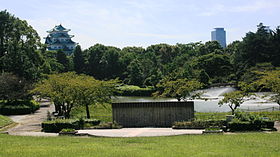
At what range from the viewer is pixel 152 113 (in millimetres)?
26266

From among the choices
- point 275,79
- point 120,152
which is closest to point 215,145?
point 120,152

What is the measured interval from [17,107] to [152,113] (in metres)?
17.7

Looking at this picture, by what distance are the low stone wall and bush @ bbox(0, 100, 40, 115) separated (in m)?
Result: 15.1

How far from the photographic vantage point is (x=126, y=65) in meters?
91.2

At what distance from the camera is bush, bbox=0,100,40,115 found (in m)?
37.4

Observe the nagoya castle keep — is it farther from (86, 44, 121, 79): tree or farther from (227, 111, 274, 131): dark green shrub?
(227, 111, 274, 131): dark green shrub

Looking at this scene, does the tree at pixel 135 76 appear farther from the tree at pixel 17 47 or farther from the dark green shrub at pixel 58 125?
the dark green shrub at pixel 58 125

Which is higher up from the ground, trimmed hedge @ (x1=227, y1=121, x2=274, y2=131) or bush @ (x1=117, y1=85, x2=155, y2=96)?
bush @ (x1=117, y1=85, x2=155, y2=96)

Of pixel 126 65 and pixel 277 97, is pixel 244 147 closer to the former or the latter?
pixel 277 97

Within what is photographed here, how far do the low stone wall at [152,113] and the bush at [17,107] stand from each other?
49.6 ft

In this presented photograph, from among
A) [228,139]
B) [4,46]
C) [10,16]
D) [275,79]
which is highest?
[10,16]

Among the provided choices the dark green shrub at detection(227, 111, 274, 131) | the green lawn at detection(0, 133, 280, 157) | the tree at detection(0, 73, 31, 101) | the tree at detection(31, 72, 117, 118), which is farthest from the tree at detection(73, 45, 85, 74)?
the green lawn at detection(0, 133, 280, 157)

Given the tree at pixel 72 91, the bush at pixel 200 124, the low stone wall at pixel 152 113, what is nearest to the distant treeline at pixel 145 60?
the tree at pixel 72 91

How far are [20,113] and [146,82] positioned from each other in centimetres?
4137
